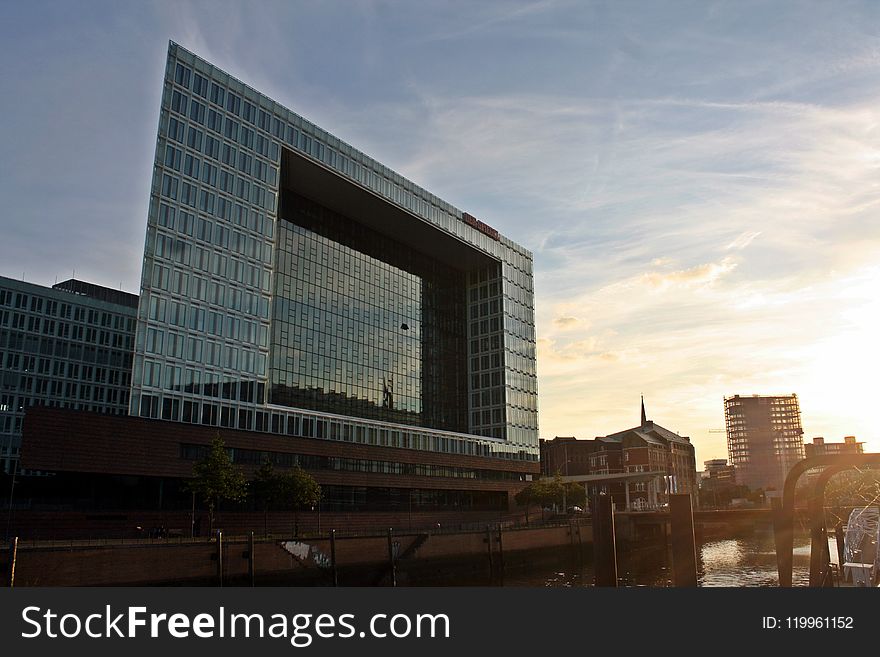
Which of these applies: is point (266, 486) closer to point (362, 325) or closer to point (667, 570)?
point (362, 325)

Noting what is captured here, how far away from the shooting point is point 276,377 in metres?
91.5

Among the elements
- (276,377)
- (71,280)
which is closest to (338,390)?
(276,377)

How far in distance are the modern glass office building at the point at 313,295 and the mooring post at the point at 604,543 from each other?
175ft

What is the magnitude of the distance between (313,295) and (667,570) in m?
54.5

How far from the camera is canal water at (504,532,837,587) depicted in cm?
6756

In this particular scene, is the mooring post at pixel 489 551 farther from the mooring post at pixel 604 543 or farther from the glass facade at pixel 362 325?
the mooring post at pixel 604 543

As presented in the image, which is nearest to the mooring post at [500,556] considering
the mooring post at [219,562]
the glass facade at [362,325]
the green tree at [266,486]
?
the green tree at [266,486]

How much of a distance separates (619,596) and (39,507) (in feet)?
212

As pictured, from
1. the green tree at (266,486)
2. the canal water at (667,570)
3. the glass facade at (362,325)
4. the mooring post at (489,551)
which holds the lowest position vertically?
the canal water at (667,570)

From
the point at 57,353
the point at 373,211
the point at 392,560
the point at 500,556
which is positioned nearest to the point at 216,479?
the point at 392,560

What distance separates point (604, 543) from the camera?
31812 mm

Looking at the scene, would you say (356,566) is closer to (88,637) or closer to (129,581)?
(129,581)

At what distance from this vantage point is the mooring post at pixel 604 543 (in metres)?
30.9

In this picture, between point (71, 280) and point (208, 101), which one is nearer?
point (208, 101)
